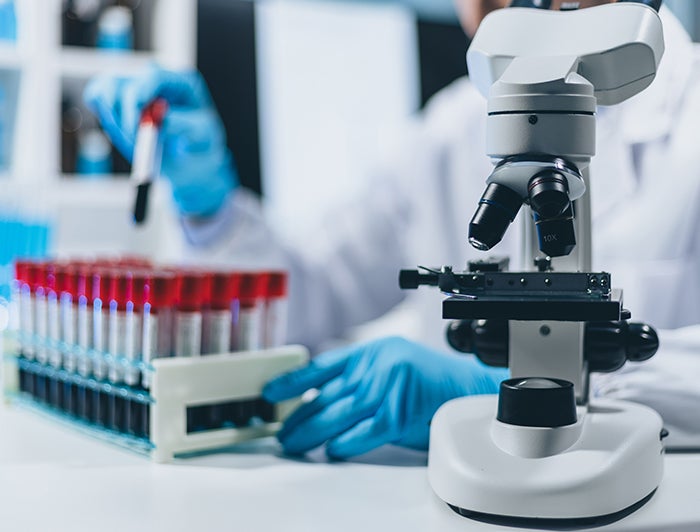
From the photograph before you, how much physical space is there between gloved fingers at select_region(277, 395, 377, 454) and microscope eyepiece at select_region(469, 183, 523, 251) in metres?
0.30

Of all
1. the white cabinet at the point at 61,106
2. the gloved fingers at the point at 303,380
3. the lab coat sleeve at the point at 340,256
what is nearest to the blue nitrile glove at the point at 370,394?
the gloved fingers at the point at 303,380

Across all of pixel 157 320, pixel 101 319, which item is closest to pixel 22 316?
pixel 101 319

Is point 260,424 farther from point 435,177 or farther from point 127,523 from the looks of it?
point 435,177

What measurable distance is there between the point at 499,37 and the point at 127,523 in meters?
0.59

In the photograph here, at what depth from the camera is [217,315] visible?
1065 millimetres

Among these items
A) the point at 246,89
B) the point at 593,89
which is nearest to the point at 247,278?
the point at 593,89

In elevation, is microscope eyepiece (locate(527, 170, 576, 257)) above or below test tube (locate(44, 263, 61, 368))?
above

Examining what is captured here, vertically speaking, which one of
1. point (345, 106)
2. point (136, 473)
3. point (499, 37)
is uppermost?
point (345, 106)

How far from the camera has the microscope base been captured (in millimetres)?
767

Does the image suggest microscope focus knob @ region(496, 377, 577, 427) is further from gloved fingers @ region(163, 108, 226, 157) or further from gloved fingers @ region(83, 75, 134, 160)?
gloved fingers @ region(83, 75, 134, 160)

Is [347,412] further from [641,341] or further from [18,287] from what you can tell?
[18,287]

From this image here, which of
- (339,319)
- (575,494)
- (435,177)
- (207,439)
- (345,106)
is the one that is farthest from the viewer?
(345,106)

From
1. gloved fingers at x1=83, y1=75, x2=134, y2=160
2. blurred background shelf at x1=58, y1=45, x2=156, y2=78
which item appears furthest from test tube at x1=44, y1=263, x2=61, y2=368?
blurred background shelf at x1=58, y1=45, x2=156, y2=78

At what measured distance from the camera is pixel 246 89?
10.8 ft
